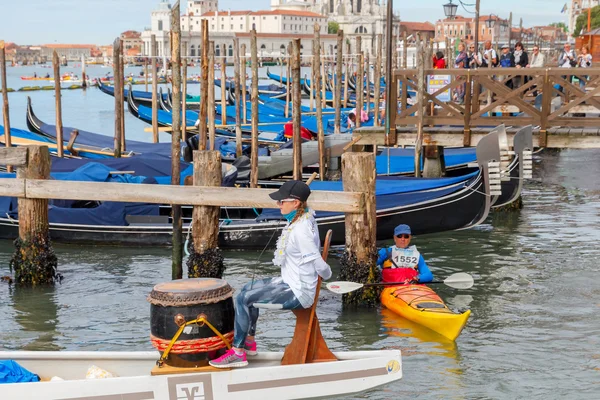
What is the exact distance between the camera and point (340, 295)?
807 centimetres

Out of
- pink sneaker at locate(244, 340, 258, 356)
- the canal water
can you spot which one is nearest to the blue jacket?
the canal water

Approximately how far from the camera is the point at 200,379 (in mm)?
5012

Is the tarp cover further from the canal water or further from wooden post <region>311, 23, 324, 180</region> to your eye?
wooden post <region>311, 23, 324, 180</region>


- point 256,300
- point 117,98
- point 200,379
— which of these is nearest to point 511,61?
point 117,98

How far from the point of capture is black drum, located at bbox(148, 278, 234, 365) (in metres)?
4.99

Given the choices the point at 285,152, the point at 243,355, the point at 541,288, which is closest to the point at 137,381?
the point at 243,355

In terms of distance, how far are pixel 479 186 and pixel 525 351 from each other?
3450 mm

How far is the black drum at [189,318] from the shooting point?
16.4 ft

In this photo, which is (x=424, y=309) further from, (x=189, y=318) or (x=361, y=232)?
(x=189, y=318)

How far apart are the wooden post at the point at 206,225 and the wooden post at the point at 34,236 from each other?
136cm

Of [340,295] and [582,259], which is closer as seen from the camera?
[340,295]

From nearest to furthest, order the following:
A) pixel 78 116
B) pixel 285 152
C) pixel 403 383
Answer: pixel 403 383
pixel 285 152
pixel 78 116

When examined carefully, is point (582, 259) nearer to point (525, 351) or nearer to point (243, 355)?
point (525, 351)

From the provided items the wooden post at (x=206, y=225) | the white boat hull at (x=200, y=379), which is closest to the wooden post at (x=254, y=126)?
the wooden post at (x=206, y=225)
